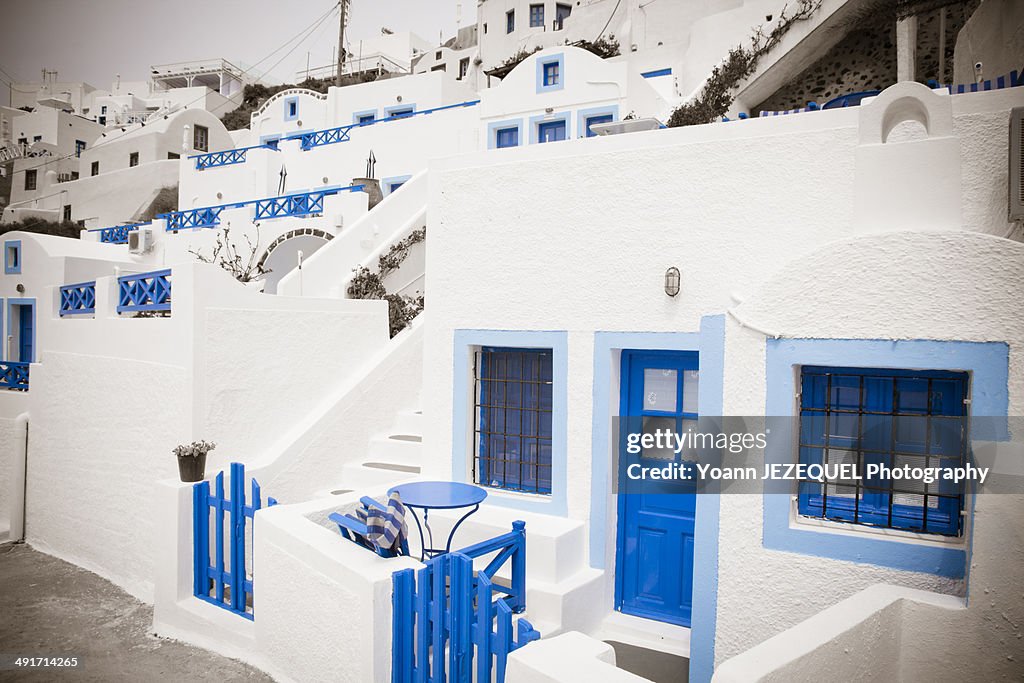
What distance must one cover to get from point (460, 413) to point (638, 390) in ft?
5.93

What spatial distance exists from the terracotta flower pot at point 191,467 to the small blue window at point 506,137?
1216 centimetres

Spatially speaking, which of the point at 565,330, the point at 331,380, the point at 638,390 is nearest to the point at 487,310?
the point at 565,330

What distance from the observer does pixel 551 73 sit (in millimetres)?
16266

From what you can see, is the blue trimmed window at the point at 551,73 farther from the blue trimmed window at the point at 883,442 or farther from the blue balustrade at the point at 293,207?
the blue trimmed window at the point at 883,442

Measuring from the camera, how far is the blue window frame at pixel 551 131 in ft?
53.1

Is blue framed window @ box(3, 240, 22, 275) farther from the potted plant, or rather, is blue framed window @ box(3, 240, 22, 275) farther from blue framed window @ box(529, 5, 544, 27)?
blue framed window @ box(529, 5, 544, 27)

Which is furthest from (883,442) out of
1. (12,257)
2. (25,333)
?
(12,257)

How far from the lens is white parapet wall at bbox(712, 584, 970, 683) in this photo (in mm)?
3387

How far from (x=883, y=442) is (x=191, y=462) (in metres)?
6.20

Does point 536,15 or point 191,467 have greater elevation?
point 536,15

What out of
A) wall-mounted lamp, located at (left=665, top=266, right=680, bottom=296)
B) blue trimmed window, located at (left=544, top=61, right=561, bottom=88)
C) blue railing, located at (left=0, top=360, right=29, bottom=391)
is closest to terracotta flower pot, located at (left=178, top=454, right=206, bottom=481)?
wall-mounted lamp, located at (left=665, top=266, right=680, bottom=296)

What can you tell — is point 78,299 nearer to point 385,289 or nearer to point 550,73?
point 385,289

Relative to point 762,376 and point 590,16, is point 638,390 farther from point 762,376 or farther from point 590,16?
point 590,16

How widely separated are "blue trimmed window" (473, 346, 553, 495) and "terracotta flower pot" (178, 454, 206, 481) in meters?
2.78
